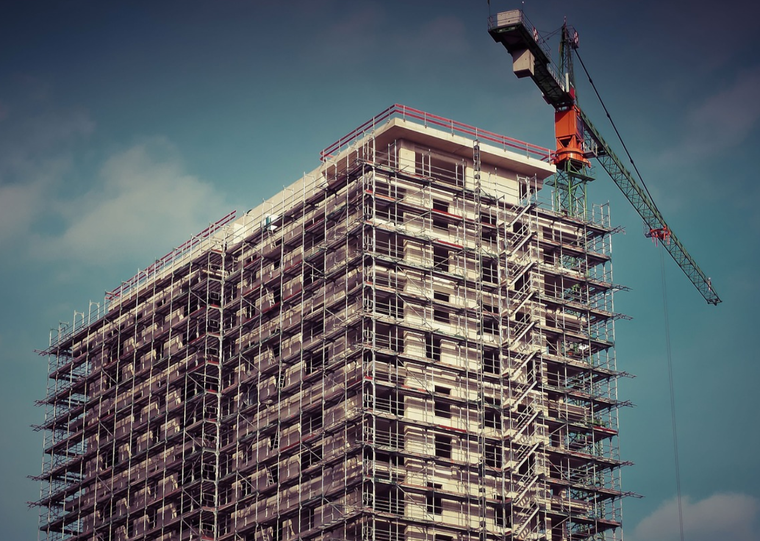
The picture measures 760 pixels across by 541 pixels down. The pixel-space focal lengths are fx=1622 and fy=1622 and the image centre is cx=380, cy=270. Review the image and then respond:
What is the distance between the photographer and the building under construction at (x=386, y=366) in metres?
92.6

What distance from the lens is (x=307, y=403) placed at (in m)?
96.4

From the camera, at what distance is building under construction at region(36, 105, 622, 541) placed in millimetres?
92562

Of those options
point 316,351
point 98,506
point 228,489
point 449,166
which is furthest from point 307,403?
point 98,506

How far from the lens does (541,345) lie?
101 meters

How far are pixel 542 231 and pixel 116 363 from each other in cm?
3304

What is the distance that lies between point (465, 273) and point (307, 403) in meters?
12.4

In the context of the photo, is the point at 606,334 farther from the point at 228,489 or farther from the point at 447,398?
the point at 228,489

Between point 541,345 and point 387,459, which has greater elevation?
point 541,345

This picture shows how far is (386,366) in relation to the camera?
93562 millimetres

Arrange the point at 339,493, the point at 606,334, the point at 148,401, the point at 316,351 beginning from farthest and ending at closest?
the point at 148,401, the point at 606,334, the point at 316,351, the point at 339,493

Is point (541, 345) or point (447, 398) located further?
point (541, 345)

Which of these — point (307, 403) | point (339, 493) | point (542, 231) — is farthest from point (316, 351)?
point (542, 231)

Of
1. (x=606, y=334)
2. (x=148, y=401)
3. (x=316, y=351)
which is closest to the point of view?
(x=316, y=351)

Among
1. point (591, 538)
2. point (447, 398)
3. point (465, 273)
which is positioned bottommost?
point (591, 538)
